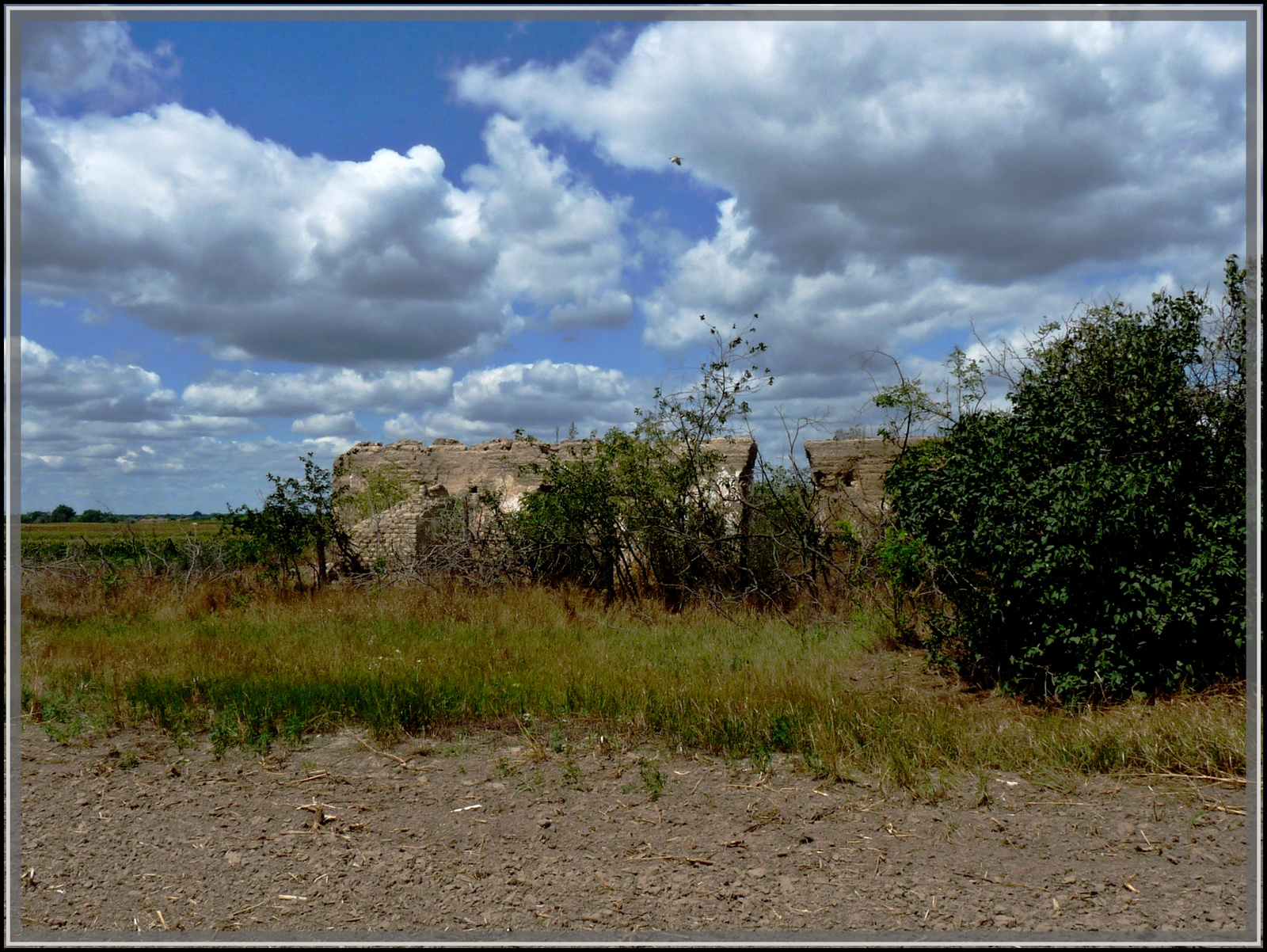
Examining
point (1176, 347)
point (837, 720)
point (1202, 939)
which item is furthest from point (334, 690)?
point (1176, 347)

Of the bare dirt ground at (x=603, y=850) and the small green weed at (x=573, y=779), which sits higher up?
the small green weed at (x=573, y=779)

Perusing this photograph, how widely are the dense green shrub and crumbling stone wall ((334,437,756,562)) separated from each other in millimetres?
6175

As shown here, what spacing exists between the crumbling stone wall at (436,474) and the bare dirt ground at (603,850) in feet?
26.0

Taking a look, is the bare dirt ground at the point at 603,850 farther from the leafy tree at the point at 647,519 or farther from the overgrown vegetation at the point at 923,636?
Result: the leafy tree at the point at 647,519

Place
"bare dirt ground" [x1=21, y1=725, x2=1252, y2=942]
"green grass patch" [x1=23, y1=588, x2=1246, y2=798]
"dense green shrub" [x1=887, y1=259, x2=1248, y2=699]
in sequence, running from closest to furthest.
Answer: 1. "bare dirt ground" [x1=21, y1=725, x2=1252, y2=942]
2. "green grass patch" [x1=23, y1=588, x2=1246, y2=798]
3. "dense green shrub" [x1=887, y1=259, x2=1248, y2=699]

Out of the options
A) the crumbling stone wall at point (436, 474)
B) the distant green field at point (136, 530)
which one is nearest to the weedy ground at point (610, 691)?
the crumbling stone wall at point (436, 474)

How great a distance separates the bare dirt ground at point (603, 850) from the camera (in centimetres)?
341

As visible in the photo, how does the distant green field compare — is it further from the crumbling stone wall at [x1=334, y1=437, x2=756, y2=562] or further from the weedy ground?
the weedy ground

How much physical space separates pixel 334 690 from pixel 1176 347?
695 centimetres

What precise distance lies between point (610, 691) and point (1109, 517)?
3.68 meters

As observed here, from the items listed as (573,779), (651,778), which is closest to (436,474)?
(573,779)

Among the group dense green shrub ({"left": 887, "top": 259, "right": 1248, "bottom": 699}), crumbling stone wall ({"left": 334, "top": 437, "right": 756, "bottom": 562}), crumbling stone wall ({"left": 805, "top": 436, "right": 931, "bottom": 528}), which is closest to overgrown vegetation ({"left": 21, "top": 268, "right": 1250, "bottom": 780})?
dense green shrub ({"left": 887, "top": 259, "right": 1248, "bottom": 699})

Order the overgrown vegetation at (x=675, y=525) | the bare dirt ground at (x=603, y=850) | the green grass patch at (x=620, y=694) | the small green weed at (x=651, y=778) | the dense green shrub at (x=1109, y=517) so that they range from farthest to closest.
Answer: the overgrown vegetation at (x=675, y=525), the dense green shrub at (x=1109, y=517), the green grass patch at (x=620, y=694), the small green weed at (x=651, y=778), the bare dirt ground at (x=603, y=850)

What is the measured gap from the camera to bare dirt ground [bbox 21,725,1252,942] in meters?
3.41
